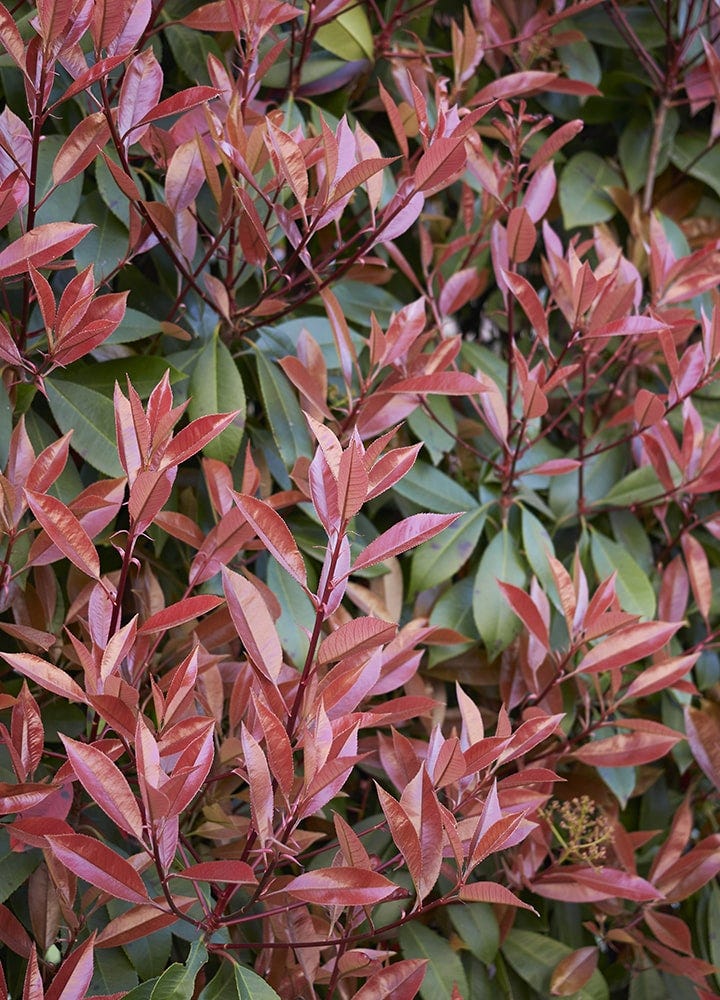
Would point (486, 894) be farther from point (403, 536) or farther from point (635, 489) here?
point (635, 489)

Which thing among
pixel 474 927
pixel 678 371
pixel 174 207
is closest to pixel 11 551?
pixel 174 207

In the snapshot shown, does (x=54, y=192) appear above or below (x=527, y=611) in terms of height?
above

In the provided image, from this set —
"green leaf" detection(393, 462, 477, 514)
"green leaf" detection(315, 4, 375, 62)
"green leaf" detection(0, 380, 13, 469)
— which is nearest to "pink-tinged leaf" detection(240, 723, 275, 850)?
"green leaf" detection(0, 380, 13, 469)

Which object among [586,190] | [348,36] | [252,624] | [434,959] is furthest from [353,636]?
[586,190]

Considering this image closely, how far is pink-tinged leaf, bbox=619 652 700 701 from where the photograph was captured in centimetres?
87

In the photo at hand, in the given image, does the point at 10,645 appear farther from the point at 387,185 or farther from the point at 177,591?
the point at 387,185

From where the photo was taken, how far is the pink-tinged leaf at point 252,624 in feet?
Answer: 1.99

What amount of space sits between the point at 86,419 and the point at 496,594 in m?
0.43

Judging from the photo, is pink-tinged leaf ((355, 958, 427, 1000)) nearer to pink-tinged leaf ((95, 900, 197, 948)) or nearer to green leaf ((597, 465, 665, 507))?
pink-tinged leaf ((95, 900, 197, 948))

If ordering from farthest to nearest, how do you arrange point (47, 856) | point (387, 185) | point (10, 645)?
1. point (387, 185)
2. point (10, 645)
3. point (47, 856)

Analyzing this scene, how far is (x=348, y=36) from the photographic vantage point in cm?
99

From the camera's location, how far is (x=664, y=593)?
3.43 ft

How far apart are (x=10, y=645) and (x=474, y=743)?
1.27 feet

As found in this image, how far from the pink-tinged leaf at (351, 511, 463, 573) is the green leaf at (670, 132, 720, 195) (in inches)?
32.6
